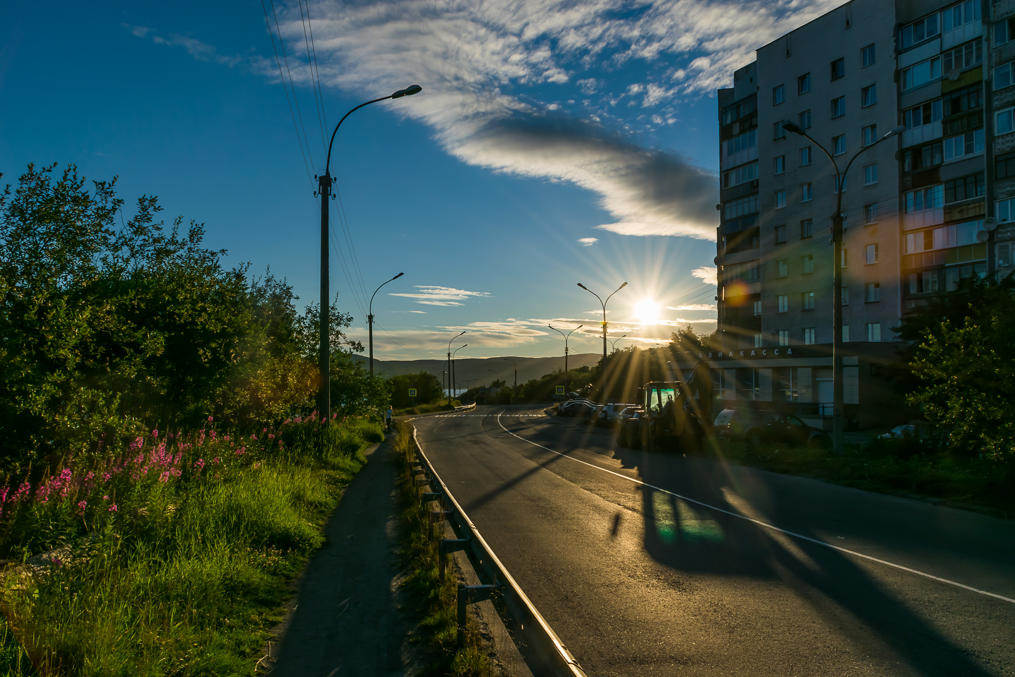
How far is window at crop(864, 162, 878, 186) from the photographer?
1781 inches

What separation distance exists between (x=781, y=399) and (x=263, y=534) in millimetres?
45112

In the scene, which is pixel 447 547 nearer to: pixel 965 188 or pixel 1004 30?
pixel 965 188

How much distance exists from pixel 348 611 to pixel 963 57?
47391mm

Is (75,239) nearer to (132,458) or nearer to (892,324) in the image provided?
(132,458)

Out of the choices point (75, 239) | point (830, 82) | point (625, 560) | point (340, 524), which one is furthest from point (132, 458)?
point (830, 82)

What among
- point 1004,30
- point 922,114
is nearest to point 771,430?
point 922,114

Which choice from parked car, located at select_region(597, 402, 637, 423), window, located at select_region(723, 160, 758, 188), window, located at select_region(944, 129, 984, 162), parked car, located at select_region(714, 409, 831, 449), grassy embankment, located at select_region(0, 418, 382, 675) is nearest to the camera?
grassy embankment, located at select_region(0, 418, 382, 675)

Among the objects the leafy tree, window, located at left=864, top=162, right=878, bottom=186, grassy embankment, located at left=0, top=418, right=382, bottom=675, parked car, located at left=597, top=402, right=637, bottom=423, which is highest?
window, located at left=864, top=162, right=878, bottom=186

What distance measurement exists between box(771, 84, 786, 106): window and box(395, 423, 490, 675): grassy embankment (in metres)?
50.3

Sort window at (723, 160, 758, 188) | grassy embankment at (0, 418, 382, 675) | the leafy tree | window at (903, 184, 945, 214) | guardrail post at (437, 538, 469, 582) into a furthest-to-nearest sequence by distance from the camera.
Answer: window at (723, 160, 758, 188) < window at (903, 184, 945, 214) < the leafy tree < guardrail post at (437, 538, 469, 582) < grassy embankment at (0, 418, 382, 675)

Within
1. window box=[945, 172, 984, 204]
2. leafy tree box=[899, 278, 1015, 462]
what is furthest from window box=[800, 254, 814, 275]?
leafy tree box=[899, 278, 1015, 462]

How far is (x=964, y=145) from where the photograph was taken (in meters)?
40.1

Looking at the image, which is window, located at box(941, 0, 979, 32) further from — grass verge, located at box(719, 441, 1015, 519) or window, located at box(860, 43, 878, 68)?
grass verge, located at box(719, 441, 1015, 519)

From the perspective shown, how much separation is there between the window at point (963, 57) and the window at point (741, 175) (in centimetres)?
1462
